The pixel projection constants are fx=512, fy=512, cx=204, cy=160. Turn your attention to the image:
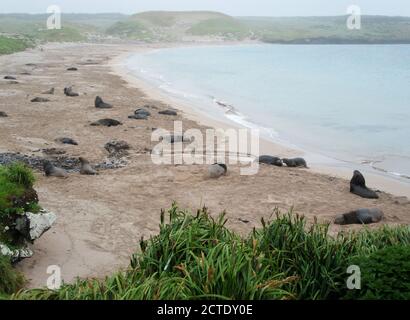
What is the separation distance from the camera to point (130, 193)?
969cm

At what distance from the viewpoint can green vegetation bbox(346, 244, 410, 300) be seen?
4.09 metres

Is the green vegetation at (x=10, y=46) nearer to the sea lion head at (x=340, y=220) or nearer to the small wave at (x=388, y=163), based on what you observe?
the small wave at (x=388, y=163)

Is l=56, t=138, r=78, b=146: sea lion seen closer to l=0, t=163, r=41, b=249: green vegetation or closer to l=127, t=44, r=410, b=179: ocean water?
l=0, t=163, r=41, b=249: green vegetation

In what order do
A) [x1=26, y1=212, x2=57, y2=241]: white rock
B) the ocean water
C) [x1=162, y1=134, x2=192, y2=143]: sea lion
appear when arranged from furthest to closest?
the ocean water < [x1=162, y1=134, x2=192, y2=143]: sea lion < [x1=26, y1=212, x2=57, y2=241]: white rock

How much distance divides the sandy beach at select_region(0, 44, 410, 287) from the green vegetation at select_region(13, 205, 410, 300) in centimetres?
146

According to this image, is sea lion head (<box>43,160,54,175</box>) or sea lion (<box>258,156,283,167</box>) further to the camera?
sea lion (<box>258,156,283,167</box>)

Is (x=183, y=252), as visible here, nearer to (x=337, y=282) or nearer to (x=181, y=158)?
(x=337, y=282)

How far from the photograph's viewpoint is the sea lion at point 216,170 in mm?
11016

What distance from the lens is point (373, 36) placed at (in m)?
133

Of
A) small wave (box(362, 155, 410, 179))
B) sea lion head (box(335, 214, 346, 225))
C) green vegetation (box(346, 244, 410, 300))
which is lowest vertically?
small wave (box(362, 155, 410, 179))

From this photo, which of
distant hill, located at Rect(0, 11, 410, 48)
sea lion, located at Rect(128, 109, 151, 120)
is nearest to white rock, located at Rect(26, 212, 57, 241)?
sea lion, located at Rect(128, 109, 151, 120)

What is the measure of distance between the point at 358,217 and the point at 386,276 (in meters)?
4.66

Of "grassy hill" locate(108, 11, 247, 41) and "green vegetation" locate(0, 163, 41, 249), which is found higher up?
"grassy hill" locate(108, 11, 247, 41)
